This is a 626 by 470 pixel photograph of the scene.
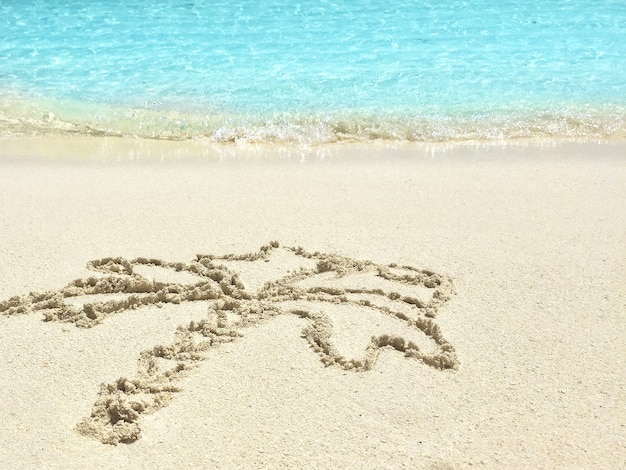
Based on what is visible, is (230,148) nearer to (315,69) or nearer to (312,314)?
(315,69)

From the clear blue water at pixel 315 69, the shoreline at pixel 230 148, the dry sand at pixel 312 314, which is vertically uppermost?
the clear blue water at pixel 315 69

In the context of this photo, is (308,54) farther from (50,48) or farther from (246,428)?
(246,428)

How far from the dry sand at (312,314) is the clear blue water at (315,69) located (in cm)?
107

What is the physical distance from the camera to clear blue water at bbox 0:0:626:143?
22.0 ft

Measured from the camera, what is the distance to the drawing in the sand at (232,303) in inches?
127

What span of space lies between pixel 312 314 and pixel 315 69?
4.80 m

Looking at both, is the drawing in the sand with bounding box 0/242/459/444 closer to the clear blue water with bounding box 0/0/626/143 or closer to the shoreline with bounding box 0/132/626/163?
the shoreline with bounding box 0/132/626/163

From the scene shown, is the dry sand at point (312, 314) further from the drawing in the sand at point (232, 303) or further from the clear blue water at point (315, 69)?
the clear blue water at point (315, 69)

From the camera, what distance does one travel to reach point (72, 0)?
36.9ft

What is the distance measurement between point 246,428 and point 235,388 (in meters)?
0.26

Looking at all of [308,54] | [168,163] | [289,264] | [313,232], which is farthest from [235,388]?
[308,54]

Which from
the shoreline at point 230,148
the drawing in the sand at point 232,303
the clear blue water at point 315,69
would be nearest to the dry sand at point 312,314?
the drawing in the sand at point 232,303

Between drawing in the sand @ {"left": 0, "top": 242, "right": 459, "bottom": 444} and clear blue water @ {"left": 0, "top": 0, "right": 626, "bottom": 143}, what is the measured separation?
2.47 m

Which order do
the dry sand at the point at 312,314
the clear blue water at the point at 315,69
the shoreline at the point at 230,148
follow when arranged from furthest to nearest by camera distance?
the clear blue water at the point at 315,69 < the shoreline at the point at 230,148 < the dry sand at the point at 312,314
